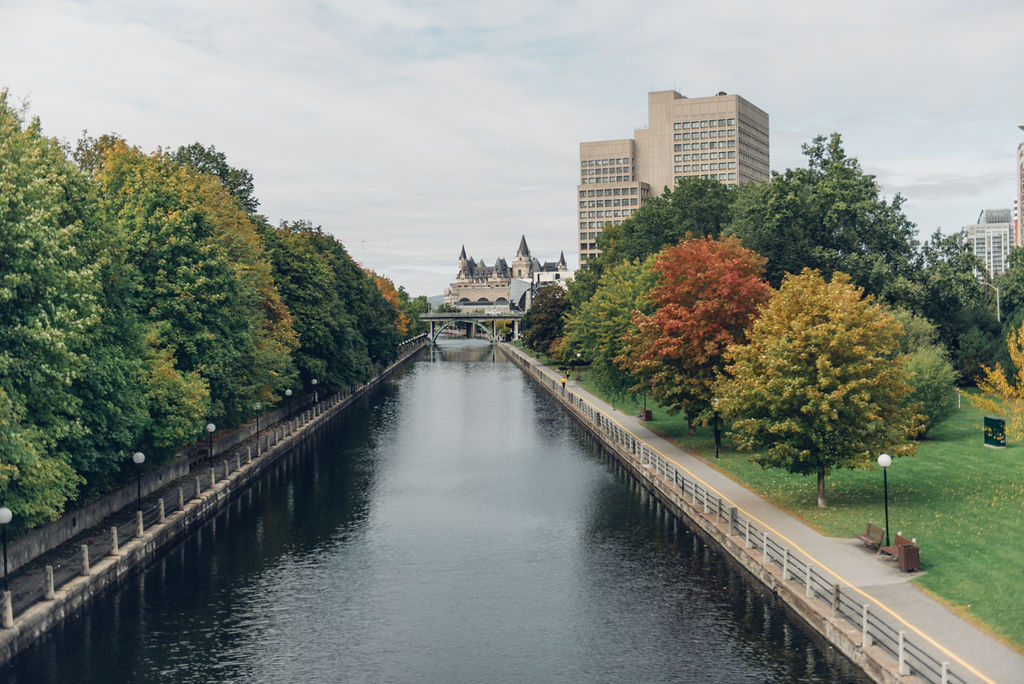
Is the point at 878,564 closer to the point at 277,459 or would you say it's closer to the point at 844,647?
the point at 844,647

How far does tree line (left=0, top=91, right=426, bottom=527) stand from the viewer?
26812 mm

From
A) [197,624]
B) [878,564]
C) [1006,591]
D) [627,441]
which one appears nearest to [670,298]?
[627,441]

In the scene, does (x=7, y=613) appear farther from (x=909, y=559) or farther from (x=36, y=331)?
(x=909, y=559)

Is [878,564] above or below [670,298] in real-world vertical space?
below

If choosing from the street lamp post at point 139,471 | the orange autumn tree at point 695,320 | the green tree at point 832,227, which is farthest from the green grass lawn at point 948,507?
the street lamp post at point 139,471

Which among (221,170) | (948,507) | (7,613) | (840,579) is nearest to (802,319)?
(948,507)

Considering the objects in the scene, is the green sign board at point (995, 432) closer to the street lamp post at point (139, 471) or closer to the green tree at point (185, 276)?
the green tree at point (185, 276)

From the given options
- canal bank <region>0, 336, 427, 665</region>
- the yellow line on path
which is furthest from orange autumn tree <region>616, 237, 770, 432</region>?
canal bank <region>0, 336, 427, 665</region>

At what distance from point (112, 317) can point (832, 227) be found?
5615 cm

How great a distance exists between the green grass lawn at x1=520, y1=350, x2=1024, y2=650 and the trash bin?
1.15 feet

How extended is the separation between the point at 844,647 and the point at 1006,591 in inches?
209

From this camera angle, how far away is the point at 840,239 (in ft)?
237

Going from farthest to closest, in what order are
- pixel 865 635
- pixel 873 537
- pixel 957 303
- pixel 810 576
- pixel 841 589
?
pixel 957 303
pixel 873 537
pixel 810 576
pixel 841 589
pixel 865 635

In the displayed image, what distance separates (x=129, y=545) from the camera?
3173 cm
